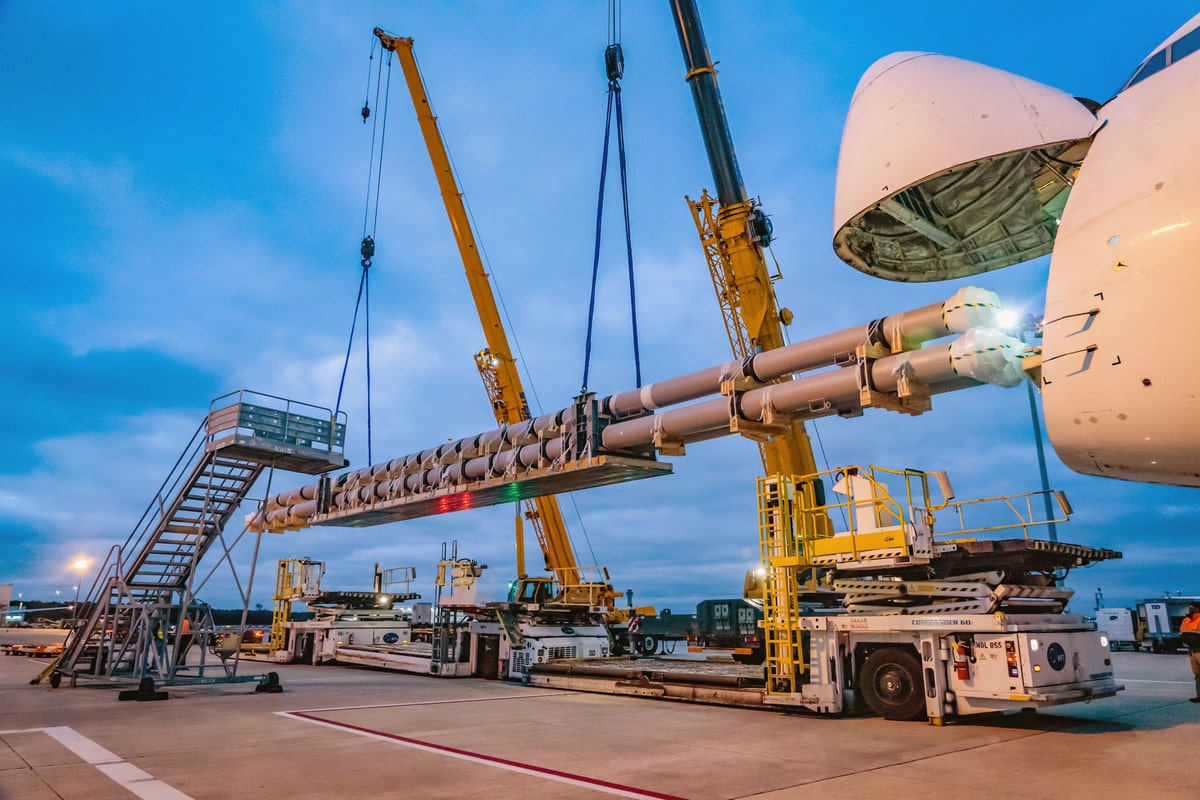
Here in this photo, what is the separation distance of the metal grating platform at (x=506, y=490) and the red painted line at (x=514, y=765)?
5.17 m

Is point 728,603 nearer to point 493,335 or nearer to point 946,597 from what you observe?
point 493,335

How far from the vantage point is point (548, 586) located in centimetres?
2144

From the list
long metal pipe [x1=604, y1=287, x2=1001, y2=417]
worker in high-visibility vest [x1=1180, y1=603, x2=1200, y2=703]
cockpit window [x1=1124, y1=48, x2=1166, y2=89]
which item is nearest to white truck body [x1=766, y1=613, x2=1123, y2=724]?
worker in high-visibility vest [x1=1180, y1=603, x2=1200, y2=703]

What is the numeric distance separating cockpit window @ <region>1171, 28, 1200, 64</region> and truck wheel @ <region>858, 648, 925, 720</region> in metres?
7.67

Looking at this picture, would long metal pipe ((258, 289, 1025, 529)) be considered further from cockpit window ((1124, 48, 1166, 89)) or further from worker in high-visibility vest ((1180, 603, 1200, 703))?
worker in high-visibility vest ((1180, 603, 1200, 703))

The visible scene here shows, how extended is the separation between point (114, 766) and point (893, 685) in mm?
9214

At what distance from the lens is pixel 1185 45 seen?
17.5ft

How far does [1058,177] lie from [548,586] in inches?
677

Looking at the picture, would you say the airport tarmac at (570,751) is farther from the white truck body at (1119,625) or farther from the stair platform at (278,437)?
the white truck body at (1119,625)

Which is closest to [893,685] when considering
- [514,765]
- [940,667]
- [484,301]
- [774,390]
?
[940,667]

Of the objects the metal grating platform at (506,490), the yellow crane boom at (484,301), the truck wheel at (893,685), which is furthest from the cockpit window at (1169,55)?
the yellow crane boom at (484,301)

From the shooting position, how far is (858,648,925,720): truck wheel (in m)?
10.1

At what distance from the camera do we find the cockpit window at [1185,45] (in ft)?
17.2

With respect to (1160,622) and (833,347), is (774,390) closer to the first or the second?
(833,347)
